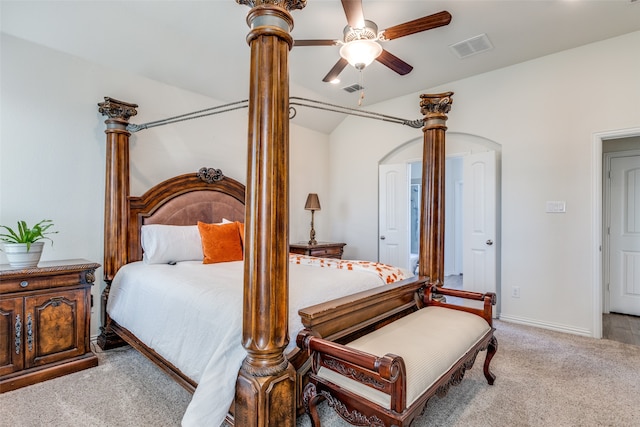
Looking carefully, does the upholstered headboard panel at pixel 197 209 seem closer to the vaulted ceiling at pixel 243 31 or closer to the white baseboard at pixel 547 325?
the vaulted ceiling at pixel 243 31

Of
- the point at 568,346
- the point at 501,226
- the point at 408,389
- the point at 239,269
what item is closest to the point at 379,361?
the point at 408,389

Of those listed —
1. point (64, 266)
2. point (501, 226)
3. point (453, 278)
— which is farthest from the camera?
point (453, 278)

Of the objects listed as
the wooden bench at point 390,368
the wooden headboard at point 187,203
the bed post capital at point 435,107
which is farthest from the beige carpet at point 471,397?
the bed post capital at point 435,107

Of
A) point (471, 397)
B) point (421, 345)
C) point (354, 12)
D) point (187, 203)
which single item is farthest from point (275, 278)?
point (187, 203)

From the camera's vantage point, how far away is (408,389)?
4.62 ft

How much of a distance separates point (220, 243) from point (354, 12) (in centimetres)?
220

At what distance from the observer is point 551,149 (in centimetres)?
360

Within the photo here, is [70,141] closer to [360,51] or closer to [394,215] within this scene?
[360,51]

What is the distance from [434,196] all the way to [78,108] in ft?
10.8

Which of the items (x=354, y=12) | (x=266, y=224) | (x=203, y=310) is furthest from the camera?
(x=354, y=12)

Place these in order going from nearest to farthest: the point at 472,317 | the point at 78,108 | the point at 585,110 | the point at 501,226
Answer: the point at 472,317, the point at 78,108, the point at 585,110, the point at 501,226

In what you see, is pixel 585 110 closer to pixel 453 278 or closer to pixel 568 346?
pixel 568 346

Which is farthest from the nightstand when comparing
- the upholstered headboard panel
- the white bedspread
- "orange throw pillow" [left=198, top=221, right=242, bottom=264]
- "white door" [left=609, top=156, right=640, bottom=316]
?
"white door" [left=609, top=156, right=640, bottom=316]

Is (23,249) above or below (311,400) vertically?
above
